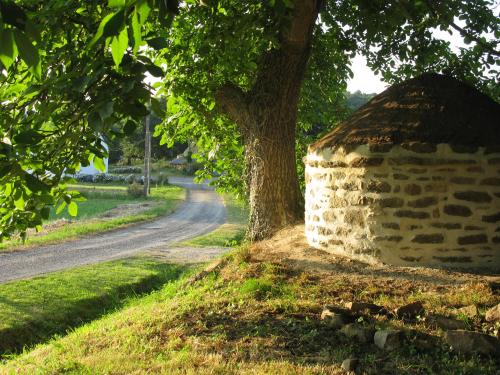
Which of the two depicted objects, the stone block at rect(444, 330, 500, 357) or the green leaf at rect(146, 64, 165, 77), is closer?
the green leaf at rect(146, 64, 165, 77)

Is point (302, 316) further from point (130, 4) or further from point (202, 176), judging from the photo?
point (202, 176)

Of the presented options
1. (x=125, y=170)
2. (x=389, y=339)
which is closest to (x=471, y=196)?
(x=389, y=339)

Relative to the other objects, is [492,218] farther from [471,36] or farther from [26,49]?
[26,49]

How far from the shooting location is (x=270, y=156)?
905 centimetres

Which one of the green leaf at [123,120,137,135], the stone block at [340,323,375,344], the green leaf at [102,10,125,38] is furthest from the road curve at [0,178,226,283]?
the green leaf at [102,10,125,38]

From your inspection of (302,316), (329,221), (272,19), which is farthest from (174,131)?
(302,316)

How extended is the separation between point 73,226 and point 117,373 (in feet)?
57.6

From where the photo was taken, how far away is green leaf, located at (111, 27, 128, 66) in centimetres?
239

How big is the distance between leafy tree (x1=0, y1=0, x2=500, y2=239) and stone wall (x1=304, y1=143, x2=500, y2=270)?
232 centimetres

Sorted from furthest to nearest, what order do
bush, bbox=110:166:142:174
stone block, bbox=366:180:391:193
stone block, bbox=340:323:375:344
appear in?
bush, bbox=110:166:142:174
stone block, bbox=366:180:391:193
stone block, bbox=340:323:375:344

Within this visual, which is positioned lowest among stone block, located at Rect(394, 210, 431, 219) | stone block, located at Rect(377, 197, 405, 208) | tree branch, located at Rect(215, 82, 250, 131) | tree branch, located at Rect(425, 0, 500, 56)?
stone block, located at Rect(394, 210, 431, 219)

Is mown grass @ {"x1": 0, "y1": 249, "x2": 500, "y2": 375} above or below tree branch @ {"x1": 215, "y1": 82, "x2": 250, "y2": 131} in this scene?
below

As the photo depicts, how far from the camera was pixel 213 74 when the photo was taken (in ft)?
29.8

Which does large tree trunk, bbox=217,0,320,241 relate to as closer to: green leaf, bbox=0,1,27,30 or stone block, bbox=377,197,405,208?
stone block, bbox=377,197,405,208
